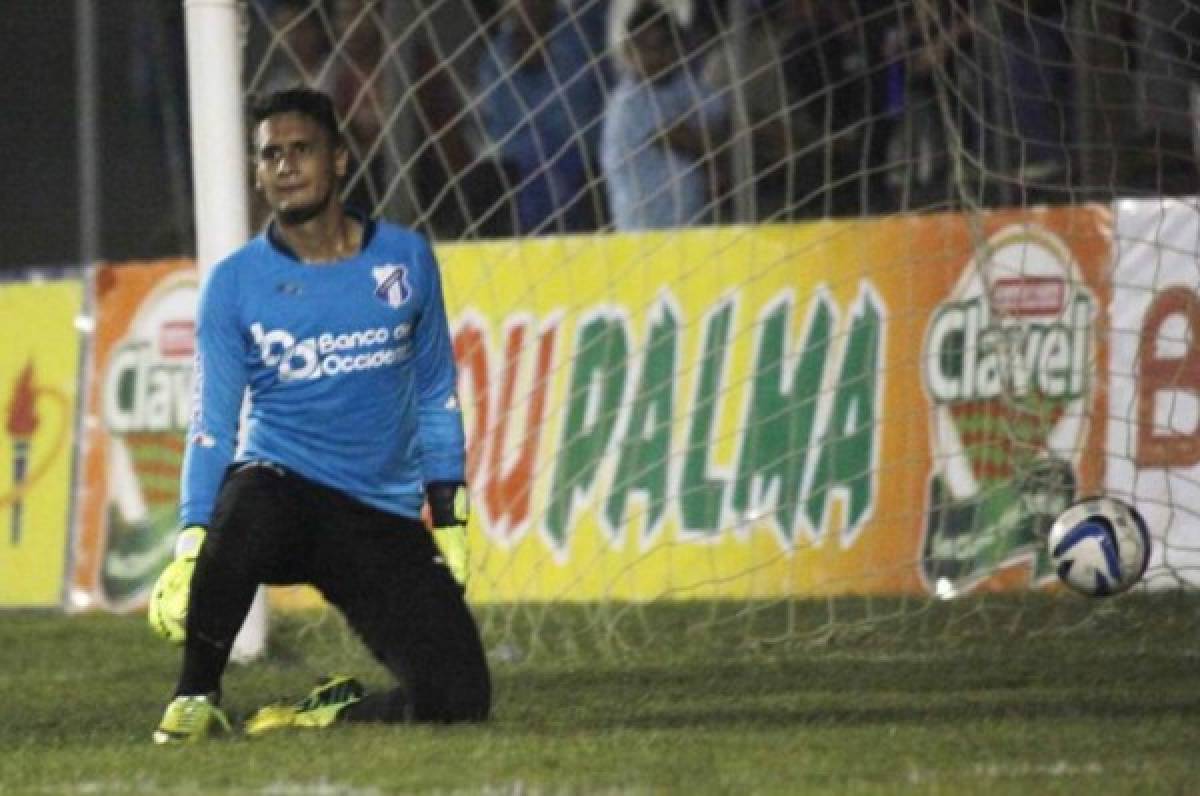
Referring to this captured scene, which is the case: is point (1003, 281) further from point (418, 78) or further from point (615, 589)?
point (418, 78)

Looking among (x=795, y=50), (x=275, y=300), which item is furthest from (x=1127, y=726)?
(x=795, y=50)

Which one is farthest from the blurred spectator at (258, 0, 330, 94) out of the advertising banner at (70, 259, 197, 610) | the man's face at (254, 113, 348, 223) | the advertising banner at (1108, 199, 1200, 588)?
the man's face at (254, 113, 348, 223)

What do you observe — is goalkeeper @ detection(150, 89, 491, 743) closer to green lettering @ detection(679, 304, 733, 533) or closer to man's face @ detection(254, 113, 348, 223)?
man's face @ detection(254, 113, 348, 223)

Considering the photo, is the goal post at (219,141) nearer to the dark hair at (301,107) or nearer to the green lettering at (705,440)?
the green lettering at (705,440)

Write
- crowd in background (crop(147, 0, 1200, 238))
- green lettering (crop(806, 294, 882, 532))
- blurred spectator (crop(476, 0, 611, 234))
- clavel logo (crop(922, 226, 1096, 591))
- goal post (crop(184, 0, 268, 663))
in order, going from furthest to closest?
blurred spectator (crop(476, 0, 611, 234))
crowd in background (crop(147, 0, 1200, 238))
green lettering (crop(806, 294, 882, 532))
clavel logo (crop(922, 226, 1096, 591))
goal post (crop(184, 0, 268, 663))

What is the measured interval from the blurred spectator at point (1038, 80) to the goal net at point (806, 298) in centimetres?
2

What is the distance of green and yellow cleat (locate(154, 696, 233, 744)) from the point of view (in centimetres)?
738

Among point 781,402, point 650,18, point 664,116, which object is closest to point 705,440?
point 781,402

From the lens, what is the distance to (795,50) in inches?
469

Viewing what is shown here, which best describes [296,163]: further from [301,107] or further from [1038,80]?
[1038,80]

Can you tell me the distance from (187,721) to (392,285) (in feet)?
3.88

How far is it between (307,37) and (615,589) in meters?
3.24

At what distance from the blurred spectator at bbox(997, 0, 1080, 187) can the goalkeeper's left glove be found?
3.17m

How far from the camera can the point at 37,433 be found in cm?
1281
